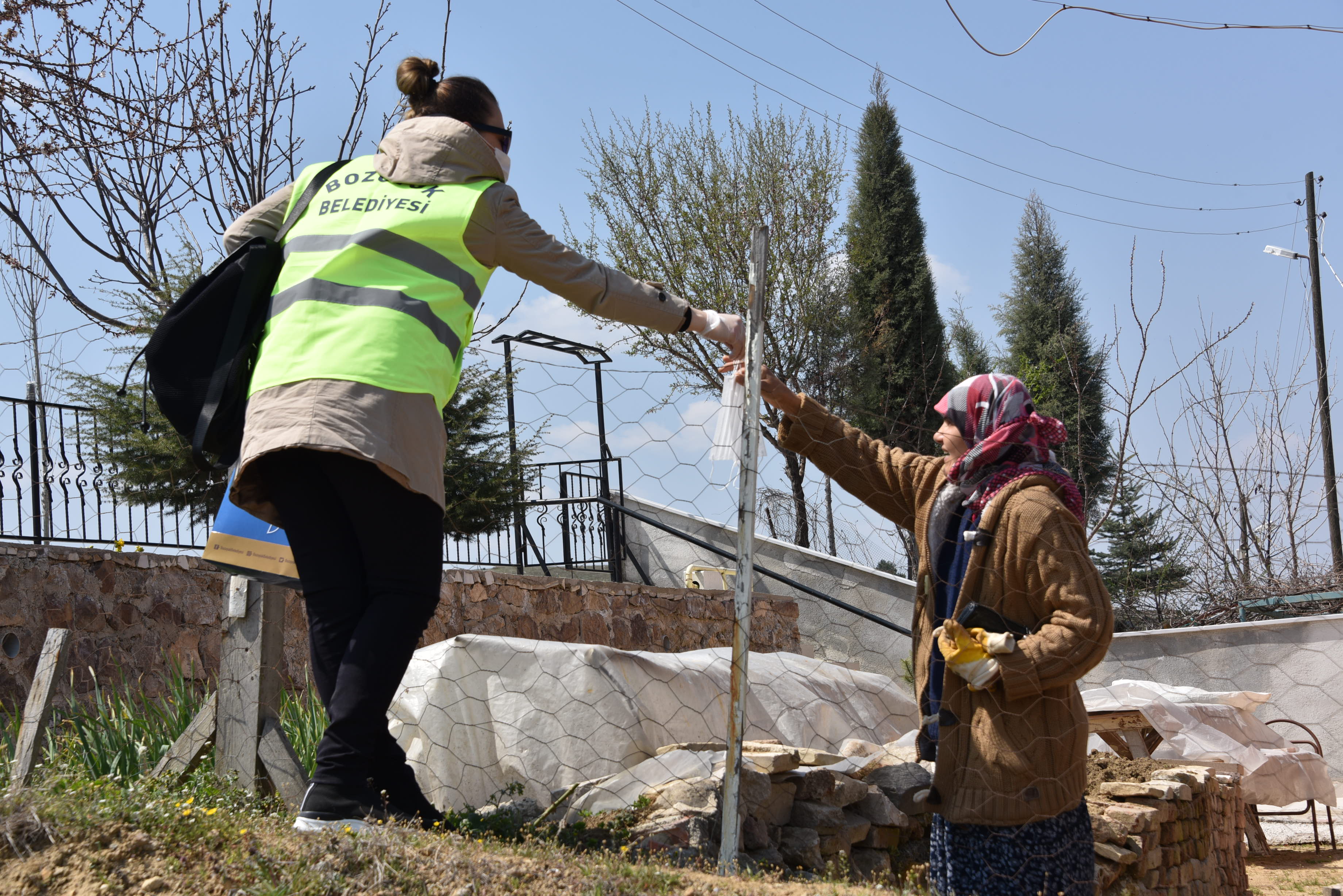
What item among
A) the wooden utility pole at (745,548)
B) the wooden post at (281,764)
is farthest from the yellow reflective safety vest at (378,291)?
the wooden post at (281,764)

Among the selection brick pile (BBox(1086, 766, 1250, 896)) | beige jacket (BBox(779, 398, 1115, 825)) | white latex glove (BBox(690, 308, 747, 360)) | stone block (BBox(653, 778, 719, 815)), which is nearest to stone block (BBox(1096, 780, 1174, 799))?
brick pile (BBox(1086, 766, 1250, 896))

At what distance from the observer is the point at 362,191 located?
7.50ft

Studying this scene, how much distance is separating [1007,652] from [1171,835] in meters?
2.27

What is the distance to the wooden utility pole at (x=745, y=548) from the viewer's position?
2.36m

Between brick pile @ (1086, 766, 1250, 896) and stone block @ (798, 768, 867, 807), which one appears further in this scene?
brick pile @ (1086, 766, 1250, 896)

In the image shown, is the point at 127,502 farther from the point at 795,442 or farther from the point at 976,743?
the point at 976,743

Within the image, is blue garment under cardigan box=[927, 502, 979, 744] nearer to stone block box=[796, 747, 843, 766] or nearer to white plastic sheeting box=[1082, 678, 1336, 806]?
stone block box=[796, 747, 843, 766]

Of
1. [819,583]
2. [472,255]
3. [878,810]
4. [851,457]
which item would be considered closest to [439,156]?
[472,255]

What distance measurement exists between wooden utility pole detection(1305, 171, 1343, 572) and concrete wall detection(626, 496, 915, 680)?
14.7 ft

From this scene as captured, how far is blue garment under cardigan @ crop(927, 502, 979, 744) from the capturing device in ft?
8.04

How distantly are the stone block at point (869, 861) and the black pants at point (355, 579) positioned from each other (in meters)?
1.57

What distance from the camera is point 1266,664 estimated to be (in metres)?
7.61

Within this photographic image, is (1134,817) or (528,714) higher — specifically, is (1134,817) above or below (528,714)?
below

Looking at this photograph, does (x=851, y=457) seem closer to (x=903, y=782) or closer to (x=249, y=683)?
(x=903, y=782)
